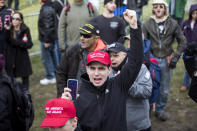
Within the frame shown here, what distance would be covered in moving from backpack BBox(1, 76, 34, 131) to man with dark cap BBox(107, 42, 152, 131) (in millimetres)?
1097

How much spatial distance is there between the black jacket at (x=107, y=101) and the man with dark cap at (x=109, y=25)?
2.91m

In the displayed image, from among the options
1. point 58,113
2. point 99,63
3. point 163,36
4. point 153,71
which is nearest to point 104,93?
point 99,63

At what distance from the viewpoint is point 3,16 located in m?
5.94

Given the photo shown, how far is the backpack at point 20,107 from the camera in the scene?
3096 millimetres

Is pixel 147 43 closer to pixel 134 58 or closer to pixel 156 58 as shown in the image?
pixel 156 58

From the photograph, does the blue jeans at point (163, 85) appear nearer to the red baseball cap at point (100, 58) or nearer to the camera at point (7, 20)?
the red baseball cap at point (100, 58)

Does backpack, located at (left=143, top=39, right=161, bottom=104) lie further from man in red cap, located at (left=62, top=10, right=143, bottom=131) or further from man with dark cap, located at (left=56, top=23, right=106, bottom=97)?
man in red cap, located at (left=62, top=10, right=143, bottom=131)

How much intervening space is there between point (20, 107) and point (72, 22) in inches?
117

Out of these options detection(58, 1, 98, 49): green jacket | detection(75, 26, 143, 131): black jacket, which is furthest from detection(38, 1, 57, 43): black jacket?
detection(75, 26, 143, 131): black jacket

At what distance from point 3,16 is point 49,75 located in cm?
228

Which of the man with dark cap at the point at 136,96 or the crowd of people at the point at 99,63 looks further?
the man with dark cap at the point at 136,96

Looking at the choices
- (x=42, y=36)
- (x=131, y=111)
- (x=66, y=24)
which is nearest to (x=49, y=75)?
(x=42, y=36)

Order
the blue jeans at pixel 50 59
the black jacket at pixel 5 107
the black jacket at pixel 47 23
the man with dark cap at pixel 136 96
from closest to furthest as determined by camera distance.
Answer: the black jacket at pixel 5 107, the man with dark cap at pixel 136 96, the black jacket at pixel 47 23, the blue jeans at pixel 50 59

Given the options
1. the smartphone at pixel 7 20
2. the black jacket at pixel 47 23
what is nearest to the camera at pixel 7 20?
the smartphone at pixel 7 20
